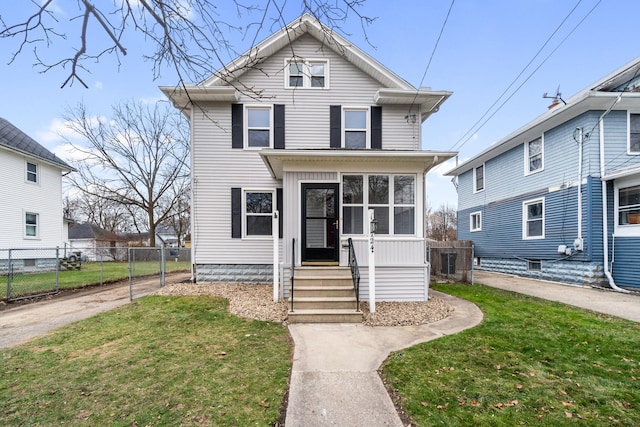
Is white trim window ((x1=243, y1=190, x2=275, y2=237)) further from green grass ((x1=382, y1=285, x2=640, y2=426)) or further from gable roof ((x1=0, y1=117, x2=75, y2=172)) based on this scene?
gable roof ((x1=0, y1=117, x2=75, y2=172))

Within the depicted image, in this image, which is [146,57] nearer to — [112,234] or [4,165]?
[4,165]

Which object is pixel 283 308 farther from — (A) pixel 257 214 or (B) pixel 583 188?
(B) pixel 583 188

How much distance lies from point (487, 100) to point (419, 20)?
905 centimetres

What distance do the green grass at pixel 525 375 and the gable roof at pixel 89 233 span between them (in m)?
37.4

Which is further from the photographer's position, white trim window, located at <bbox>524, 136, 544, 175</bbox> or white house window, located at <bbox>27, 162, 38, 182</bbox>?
white house window, located at <bbox>27, 162, 38, 182</bbox>

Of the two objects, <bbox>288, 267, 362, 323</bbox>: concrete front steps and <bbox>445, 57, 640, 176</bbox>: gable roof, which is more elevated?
<bbox>445, 57, 640, 176</bbox>: gable roof

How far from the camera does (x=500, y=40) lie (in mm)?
8727

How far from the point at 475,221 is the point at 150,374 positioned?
16.3 meters

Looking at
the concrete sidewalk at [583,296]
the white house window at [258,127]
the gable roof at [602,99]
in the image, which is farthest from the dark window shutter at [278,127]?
the gable roof at [602,99]

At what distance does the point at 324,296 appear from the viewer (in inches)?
247

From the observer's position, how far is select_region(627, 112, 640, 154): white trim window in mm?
9259

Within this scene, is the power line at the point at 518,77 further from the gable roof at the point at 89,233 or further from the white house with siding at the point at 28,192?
the gable roof at the point at 89,233

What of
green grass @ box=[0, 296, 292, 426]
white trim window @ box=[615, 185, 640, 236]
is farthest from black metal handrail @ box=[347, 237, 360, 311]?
white trim window @ box=[615, 185, 640, 236]

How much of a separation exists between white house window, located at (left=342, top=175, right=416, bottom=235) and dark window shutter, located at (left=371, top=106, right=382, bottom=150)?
8.94ft
